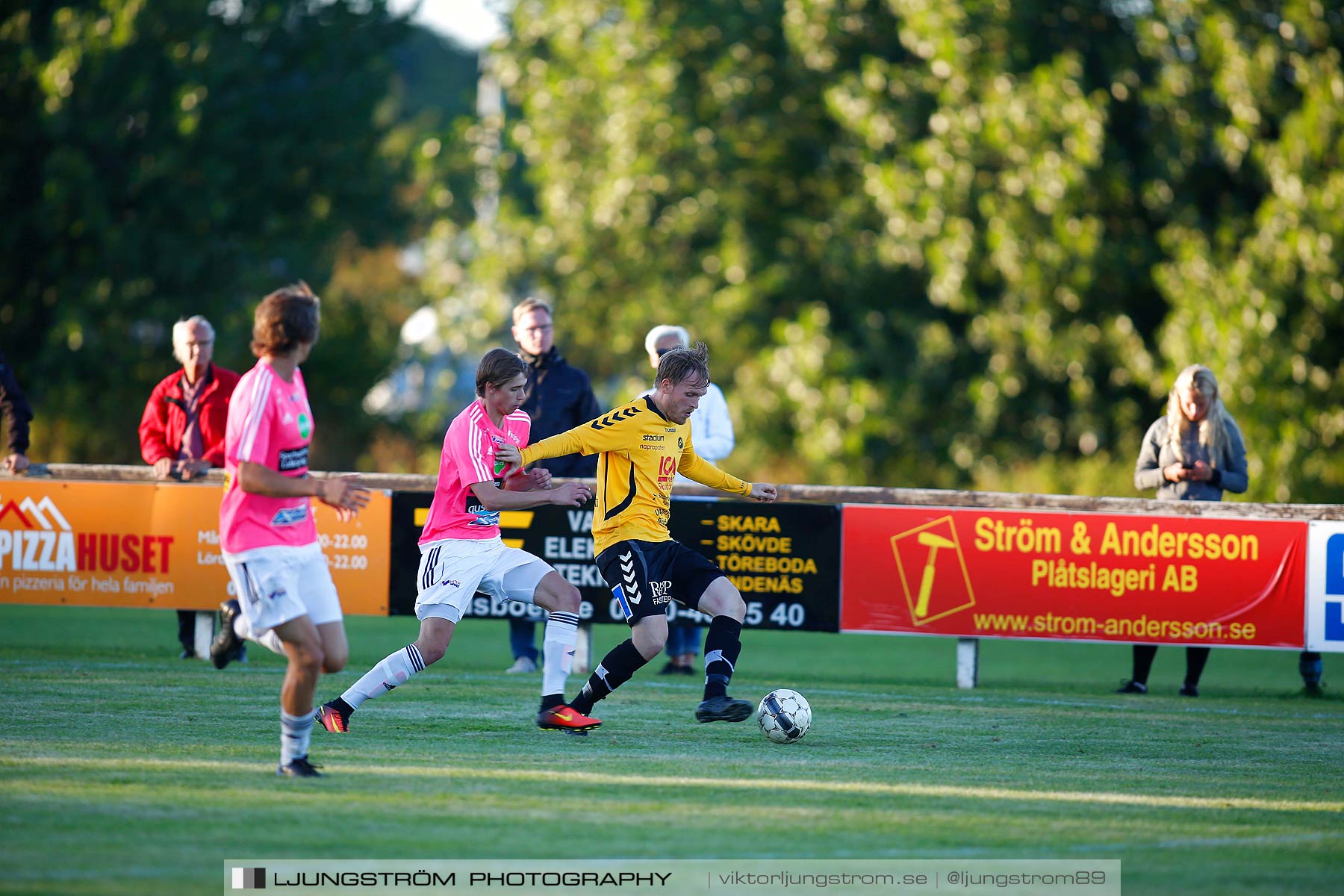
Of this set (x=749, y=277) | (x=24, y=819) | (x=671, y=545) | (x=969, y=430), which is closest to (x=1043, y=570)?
(x=671, y=545)

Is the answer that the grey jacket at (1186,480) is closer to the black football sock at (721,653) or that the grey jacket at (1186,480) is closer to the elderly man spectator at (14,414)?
the black football sock at (721,653)

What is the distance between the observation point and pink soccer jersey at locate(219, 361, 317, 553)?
642cm

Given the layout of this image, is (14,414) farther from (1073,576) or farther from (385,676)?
(1073,576)

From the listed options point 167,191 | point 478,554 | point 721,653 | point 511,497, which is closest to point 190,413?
point 478,554

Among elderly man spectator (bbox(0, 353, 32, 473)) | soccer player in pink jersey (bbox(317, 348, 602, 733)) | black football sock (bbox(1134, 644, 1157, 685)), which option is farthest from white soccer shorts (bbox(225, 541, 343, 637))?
black football sock (bbox(1134, 644, 1157, 685))

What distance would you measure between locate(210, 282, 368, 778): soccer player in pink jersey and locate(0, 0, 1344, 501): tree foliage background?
17185 mm

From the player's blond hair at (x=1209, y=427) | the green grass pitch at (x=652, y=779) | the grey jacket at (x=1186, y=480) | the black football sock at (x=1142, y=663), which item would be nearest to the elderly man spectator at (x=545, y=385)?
the green grass pitch at (x=652, y=779)

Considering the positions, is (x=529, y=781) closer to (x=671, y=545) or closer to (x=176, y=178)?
(x=671, y=545)

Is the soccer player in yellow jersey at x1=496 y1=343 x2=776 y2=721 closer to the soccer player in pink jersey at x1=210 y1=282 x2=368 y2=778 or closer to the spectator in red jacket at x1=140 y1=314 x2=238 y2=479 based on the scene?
the soccer player in pink jersey at x1=210 y1=282 x2=368 y2=778

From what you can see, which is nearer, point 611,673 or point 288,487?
point 288,487

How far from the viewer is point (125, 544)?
38.1 ft

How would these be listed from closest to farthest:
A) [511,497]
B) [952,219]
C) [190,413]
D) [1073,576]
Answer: [511,497]
[1073,576]
[190,413]
[952,219]

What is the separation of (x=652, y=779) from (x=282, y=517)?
1986 millimetres

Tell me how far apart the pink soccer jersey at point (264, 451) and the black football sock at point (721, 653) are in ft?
8.12
